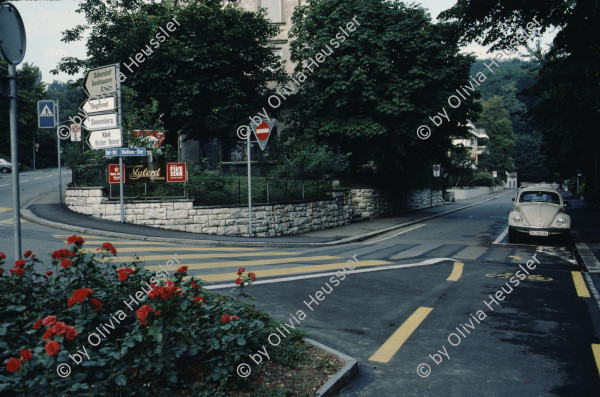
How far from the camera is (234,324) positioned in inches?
157

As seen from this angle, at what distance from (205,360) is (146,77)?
21.2 m

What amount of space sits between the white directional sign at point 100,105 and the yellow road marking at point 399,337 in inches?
433

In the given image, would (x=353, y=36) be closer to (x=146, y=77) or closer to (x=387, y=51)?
(x=387, y=51)

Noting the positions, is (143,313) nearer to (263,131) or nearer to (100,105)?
(263,131)

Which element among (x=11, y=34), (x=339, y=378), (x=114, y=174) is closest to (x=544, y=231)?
(x=339, y=378)

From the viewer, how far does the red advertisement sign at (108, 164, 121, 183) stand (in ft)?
47.6

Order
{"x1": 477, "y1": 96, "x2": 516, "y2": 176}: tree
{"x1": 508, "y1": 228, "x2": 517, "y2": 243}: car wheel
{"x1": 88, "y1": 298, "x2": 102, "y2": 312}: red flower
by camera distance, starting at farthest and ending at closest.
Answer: {"x1": 477, "y1": 96, "x2": 516, "y2": 176}: tree
{"x1": 508, "y1": 228, "x2": 517, "y2": 243}: car wheel
{"x1": 88, "y1": 298, "x2": 102, "y2": 312}: red flower

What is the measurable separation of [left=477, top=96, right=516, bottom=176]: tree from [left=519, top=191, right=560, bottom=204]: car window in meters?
76.6

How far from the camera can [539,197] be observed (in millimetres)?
15867

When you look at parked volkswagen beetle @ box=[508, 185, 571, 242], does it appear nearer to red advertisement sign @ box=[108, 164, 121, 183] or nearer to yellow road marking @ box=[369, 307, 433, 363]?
yellow road marking @ box=[369, 307, 433, 363]

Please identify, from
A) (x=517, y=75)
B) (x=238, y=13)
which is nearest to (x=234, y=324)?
(x=238, y=13)

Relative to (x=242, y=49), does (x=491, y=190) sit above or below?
below

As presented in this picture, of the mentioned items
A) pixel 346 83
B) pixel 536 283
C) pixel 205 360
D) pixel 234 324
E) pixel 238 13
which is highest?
pixel 238 13

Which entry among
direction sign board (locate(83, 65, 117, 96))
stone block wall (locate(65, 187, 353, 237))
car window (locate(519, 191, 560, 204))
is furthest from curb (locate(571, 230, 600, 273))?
direction sign board (locate(83, 65, 117, 96))
